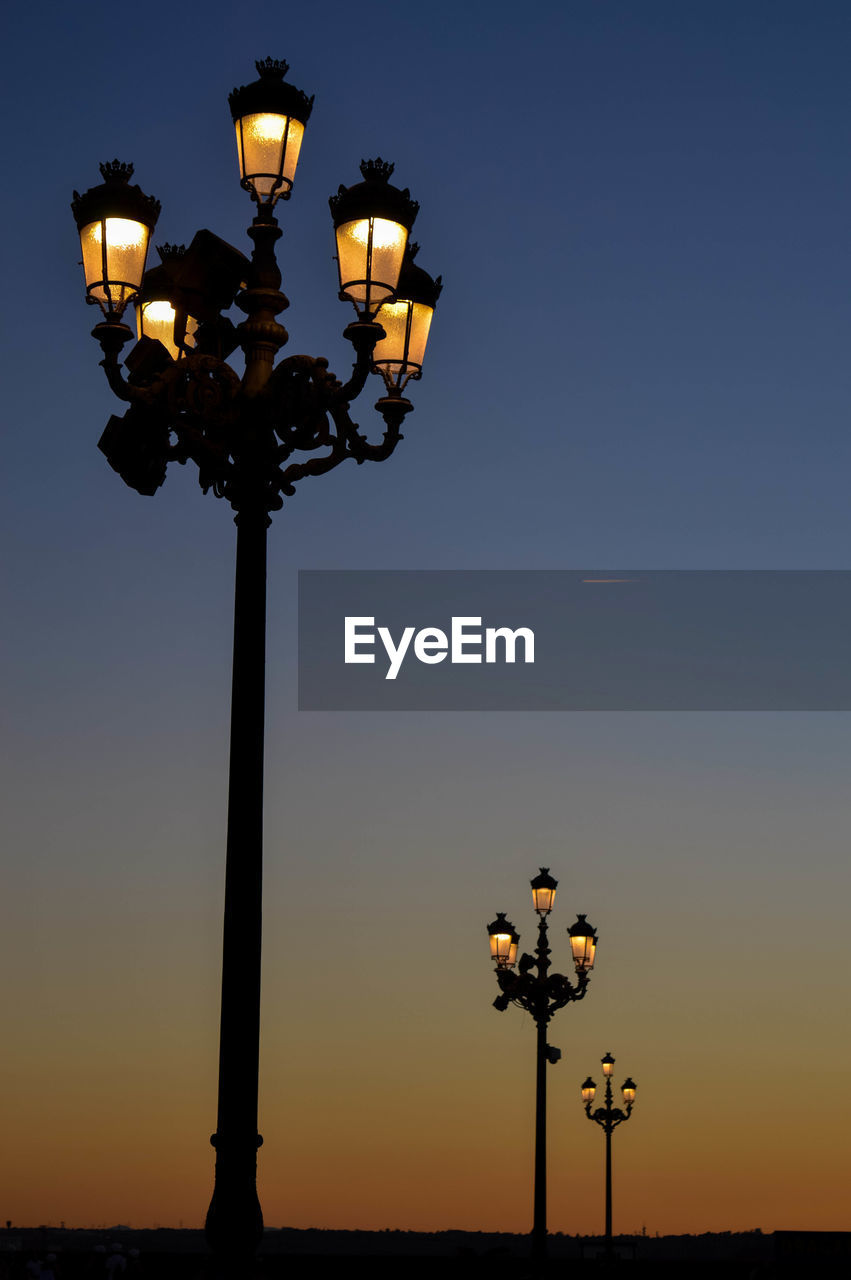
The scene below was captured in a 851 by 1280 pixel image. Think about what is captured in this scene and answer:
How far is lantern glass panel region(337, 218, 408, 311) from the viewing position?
30.0ft

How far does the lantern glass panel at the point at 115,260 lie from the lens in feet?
29.8

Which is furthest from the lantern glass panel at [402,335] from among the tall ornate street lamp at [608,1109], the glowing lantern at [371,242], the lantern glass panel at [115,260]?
the tall ornate street lamp at [608,1109]

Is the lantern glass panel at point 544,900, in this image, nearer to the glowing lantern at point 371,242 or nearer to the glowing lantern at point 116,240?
the glowing lantern at point 371,242

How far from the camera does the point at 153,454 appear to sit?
30.5 feet

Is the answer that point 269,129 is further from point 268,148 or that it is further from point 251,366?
point 251,366

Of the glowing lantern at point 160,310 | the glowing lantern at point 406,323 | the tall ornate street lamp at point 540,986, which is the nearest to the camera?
the glowing lantern at point 406,323

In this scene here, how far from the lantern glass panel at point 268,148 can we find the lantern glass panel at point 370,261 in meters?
0.52

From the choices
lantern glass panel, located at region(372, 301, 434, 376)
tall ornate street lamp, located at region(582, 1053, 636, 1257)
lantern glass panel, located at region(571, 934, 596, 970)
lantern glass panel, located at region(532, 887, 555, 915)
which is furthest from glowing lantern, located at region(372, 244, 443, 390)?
tall ornate street lamp, located at region(582, 1053, 636, 1257)

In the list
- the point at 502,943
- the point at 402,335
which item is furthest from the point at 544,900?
Answer: the point at 402,335

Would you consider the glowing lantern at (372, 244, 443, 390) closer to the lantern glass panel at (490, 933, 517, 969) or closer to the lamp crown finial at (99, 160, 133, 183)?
the lamp crown finial at (99, 160, 133, 183)

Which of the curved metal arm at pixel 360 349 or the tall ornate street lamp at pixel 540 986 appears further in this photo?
the tall ornate street lamp at pixel 540 986

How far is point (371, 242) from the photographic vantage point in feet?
30.1

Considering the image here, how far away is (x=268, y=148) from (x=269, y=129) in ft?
0.34

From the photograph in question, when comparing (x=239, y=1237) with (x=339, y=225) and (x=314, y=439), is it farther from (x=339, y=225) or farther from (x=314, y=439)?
(x=339, y=225)
